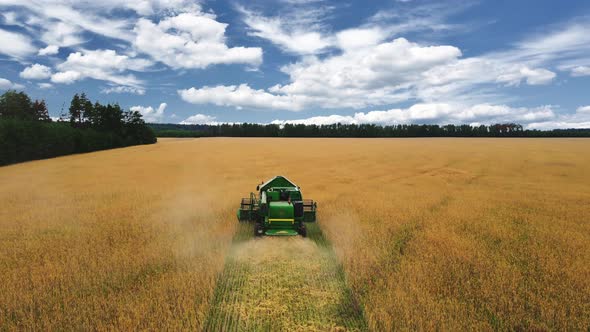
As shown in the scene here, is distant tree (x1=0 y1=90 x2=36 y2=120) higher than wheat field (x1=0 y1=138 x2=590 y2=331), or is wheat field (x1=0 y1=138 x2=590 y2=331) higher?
distant tree (x1=0 y1=90 x2=36 y2=120)

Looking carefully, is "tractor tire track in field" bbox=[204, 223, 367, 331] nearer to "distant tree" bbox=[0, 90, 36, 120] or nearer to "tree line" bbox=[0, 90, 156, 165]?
"tree line" bbox=[0, 90, 156, 165]

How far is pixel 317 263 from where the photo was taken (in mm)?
9516

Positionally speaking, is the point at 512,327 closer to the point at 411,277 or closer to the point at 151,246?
the point at 411,277

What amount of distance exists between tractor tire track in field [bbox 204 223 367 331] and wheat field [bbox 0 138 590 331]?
0.04 m

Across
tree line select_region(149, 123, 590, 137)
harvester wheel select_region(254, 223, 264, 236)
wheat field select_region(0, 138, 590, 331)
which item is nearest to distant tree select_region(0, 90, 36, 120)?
tree line select_region(149, 123, 590, 137)

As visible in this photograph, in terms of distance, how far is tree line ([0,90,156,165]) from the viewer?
42.2 metres

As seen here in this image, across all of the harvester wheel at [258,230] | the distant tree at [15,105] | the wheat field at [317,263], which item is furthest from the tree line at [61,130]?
the harvester wheel at [258,230]

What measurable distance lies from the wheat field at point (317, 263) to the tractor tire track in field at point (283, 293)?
0.04 m

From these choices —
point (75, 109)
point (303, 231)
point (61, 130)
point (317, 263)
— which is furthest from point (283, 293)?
point (75, 109)

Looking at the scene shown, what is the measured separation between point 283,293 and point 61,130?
5848 centimetres

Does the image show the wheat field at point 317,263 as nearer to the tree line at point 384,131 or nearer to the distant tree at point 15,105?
the distant tree at point 15,105

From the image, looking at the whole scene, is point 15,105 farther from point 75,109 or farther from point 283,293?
point 283,293

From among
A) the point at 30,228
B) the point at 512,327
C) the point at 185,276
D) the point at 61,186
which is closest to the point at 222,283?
the point at 185,276

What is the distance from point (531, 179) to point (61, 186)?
130 ft
